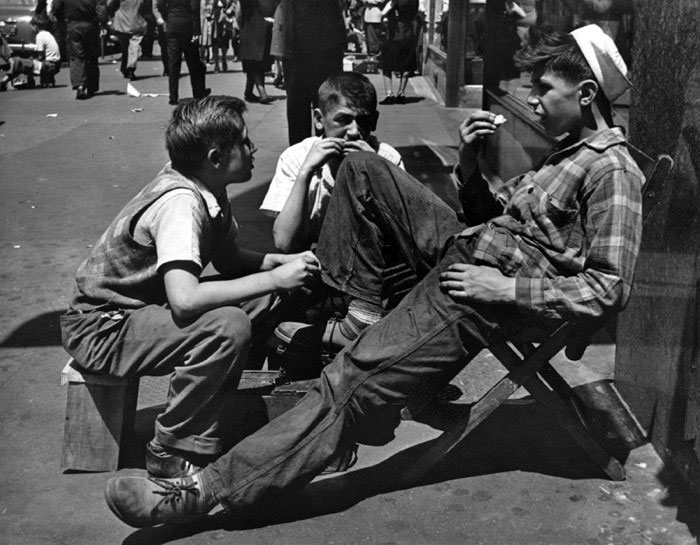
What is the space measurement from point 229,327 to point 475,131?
3.79ft

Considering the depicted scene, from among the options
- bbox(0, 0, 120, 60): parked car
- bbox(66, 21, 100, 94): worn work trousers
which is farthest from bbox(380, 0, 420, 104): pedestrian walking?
bbox(0, 0, 120, 60): parked car

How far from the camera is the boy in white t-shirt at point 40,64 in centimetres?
1698

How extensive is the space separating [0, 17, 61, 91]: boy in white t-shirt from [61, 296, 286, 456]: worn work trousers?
14660 mm

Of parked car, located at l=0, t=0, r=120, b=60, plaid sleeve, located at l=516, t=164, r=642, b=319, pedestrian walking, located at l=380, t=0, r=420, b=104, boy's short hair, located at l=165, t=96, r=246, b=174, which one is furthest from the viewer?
parked car, located at l=0, t=0, r=120, b=60

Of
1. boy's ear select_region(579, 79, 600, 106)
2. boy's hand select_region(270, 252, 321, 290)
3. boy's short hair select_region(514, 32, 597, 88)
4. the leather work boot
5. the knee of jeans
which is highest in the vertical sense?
boy's short hair select_region(514, 32, 597, 88)

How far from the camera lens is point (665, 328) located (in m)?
3.53

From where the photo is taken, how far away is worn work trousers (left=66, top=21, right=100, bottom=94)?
1503 centimetres

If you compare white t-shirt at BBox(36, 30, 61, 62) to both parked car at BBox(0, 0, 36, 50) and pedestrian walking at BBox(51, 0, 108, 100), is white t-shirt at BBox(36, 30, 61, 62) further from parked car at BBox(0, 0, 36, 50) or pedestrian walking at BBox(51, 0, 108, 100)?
pedestrian walking at BBox(51, 0, 108, 100)

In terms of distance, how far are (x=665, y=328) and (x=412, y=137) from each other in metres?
7.84

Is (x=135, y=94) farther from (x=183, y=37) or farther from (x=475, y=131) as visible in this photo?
(x=475, y=131)

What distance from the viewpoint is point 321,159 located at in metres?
3.83

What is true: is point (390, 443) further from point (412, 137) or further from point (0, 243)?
point (412, 137)

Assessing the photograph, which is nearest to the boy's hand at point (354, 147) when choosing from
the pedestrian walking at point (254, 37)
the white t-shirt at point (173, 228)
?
the white t-shirt at point (173, 228)

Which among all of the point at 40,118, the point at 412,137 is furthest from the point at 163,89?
the point at 412,137
